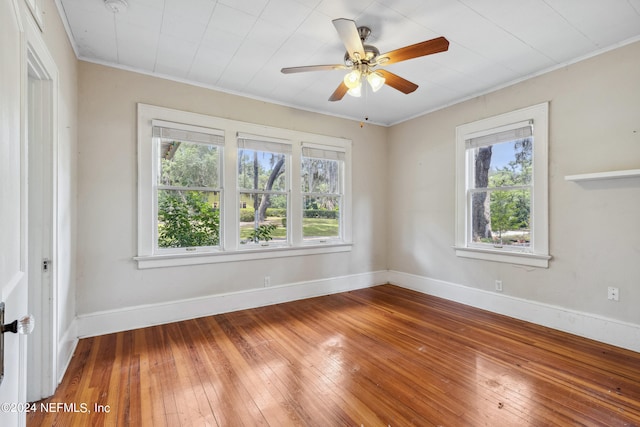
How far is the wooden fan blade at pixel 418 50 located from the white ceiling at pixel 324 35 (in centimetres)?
34

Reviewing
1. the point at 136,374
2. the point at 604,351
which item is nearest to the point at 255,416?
the point at 136,374

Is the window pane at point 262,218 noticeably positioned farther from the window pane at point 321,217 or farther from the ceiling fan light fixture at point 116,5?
the ceiling fan light fixture at point 116,5

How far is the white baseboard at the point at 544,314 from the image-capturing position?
2650mm

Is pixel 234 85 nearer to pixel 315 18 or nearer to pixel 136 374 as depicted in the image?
pixel 315 18

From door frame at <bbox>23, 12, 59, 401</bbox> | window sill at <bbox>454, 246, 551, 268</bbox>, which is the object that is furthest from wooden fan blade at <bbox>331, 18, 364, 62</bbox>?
window sill at <bbox>454, 246, 551, 268</bbox>

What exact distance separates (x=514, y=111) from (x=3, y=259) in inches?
167

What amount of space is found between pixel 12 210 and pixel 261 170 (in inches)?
117

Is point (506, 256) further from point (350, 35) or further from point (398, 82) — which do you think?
point (350, 35)

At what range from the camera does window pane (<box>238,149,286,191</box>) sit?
12.4 feet

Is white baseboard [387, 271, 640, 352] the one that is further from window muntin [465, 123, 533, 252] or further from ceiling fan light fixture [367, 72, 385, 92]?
ceiling fan light fixture [367, 72, 385, 92]

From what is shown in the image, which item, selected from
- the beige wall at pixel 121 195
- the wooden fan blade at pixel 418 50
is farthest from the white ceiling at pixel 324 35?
the wooden fan blade at pixel 418 50

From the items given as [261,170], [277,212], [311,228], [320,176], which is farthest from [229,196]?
[320,176]

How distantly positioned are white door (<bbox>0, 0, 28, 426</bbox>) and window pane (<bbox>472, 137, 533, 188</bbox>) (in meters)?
4.11

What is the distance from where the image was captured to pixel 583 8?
217cm
